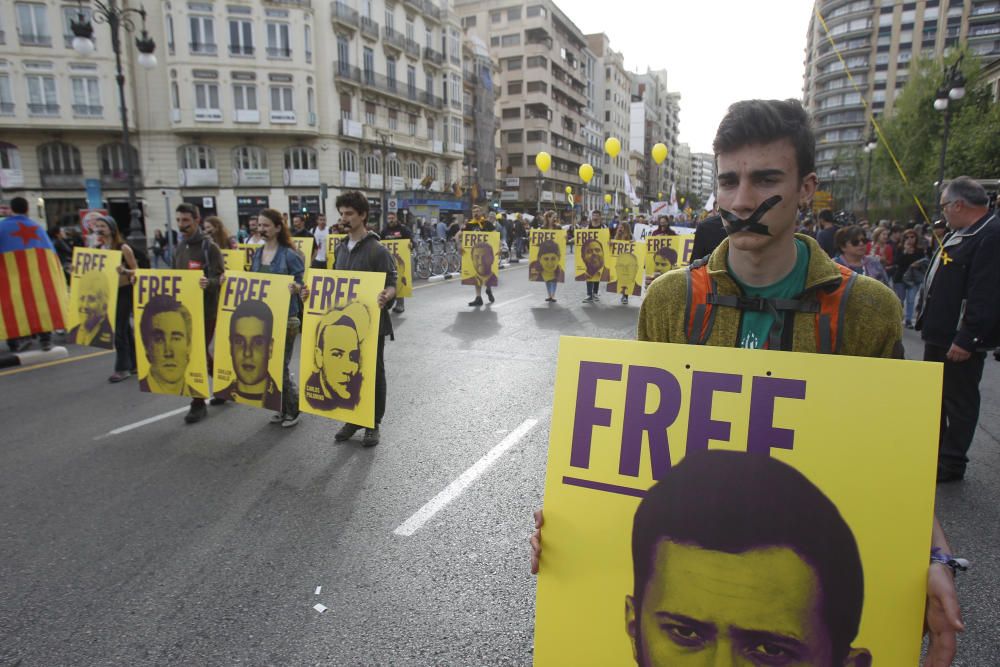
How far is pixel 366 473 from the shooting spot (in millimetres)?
4414

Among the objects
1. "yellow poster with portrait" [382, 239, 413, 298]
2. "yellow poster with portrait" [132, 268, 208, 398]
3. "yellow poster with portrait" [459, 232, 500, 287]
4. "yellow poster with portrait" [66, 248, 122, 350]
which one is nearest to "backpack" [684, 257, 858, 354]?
"yellow poster with portrait" [132, 268, 208, 398]

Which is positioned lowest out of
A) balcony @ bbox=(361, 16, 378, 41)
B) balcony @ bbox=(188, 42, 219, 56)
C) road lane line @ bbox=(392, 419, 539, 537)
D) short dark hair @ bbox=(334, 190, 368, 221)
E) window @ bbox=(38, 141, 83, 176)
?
road lane line @ bbox=(392, 419, 539, 537)

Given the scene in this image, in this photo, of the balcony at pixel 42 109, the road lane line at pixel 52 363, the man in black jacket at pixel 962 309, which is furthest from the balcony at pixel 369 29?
the man in black jacket at pixel 962 309

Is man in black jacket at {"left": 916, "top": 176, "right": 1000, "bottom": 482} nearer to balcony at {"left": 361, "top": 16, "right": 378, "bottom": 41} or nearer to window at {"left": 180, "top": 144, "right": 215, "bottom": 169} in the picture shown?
window at {"left": 180, "top": 144, "right": 215, "bottom": 169}

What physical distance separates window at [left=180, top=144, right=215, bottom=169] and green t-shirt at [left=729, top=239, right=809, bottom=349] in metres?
42.3

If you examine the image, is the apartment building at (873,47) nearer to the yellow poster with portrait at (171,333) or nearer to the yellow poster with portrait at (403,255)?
the yellow poster with portrait at (403,255)

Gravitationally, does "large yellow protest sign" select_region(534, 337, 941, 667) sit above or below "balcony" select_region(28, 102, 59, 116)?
below

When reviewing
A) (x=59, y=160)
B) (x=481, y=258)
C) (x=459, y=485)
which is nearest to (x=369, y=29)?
(x=59, y=160)

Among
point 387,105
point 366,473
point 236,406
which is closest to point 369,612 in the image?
point 366,473

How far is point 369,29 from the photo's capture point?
1682 inches

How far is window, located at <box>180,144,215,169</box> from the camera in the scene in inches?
1471

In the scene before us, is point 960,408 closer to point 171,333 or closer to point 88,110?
point 171,333

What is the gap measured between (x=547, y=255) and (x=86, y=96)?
118ft

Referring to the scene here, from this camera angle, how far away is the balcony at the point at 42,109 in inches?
1366
